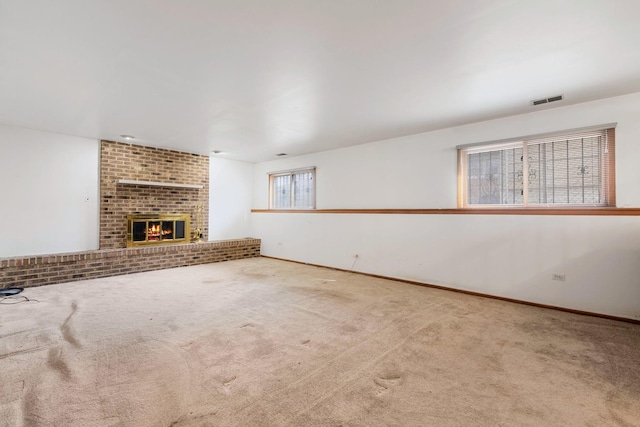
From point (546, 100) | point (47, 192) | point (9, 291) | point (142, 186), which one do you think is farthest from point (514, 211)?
point (47, 192)

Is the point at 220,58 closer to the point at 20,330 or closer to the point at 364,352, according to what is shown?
the point at 364,352

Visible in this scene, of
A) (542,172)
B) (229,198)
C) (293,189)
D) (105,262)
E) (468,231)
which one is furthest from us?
(229,198)

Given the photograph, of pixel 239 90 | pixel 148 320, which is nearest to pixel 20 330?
pixel 148 320

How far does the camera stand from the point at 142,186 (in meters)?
5.62

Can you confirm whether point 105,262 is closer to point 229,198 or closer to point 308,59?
point 229,198

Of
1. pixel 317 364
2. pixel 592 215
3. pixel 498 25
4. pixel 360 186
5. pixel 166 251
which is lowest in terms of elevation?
pixel 317 364

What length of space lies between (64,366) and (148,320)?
897 millimetres

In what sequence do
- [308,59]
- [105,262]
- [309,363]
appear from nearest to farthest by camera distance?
[309,363]
[308,59]
[105,262]

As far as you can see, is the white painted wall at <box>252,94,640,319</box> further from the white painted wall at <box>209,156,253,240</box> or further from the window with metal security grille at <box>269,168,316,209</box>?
the white painted wall at <box>209,156,253,240</box>

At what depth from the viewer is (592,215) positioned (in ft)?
10.7

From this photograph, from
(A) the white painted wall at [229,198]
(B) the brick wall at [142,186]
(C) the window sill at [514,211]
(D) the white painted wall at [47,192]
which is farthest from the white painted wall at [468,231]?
(D) the white painted wall at [47,192]

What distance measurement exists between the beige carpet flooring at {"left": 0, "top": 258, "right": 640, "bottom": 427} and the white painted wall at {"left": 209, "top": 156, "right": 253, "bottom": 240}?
10.5ft

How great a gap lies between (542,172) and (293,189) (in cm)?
462

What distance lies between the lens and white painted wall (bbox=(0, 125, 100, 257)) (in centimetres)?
437
